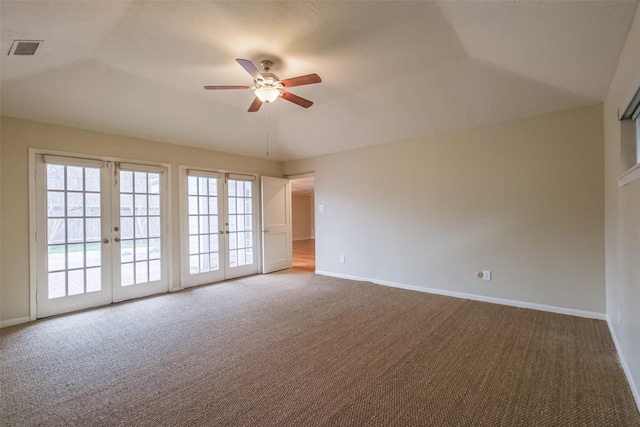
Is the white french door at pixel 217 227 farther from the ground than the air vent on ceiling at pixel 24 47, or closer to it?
closer to it

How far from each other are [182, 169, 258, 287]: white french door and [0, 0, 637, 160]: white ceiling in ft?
3.35

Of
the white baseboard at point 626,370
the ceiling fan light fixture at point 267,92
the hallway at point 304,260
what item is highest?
the ceiling fan light fixture at point 267,92

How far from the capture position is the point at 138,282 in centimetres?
425

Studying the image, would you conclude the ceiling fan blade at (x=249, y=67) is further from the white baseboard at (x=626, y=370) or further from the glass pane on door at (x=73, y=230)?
the white baseboard at (x=626, y=370)

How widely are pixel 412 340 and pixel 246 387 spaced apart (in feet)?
5.09

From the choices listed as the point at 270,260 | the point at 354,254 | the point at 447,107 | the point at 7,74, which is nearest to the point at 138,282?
the point at 270,260

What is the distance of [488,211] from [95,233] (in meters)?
5.22

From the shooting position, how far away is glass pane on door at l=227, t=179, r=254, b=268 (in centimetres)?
540

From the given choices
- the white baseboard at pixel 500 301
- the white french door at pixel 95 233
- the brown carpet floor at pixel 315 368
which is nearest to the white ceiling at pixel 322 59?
the white french door at pixel 95 233

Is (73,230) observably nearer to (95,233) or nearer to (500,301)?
(95,233)

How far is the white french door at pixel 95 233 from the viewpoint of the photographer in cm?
350

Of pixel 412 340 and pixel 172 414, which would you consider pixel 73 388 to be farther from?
pixel 412 340

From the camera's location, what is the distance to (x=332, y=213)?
5.48 metres

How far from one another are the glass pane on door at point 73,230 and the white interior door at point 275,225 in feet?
8.82
